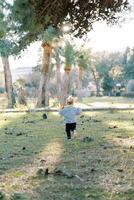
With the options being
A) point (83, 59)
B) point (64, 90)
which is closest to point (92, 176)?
point (64, 90)


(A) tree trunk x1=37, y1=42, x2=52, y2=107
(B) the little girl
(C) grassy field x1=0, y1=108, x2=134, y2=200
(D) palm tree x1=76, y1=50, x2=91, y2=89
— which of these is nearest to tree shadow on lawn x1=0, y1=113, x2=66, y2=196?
(C) grassy field x1=0, y1=108, x2=134, y2=200

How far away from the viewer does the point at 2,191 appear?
24.9 ft

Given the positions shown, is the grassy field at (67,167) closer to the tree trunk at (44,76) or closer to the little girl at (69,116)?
the little girl at (69,116)

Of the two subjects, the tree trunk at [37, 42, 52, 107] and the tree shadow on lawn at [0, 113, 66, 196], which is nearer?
the tree shadow on lawn at [0, 113, 66, 196]

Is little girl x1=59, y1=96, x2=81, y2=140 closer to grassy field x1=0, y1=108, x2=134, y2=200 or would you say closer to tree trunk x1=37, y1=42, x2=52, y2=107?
grassy field x1=0, y1=108, x2=134, y2=200

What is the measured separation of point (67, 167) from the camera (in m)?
9.67

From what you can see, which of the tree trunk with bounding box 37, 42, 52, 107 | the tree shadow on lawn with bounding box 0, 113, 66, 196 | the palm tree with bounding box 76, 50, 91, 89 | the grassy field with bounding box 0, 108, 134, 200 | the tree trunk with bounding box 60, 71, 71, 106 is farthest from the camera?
the palm tree with bounding box 76, 50, 91, 89

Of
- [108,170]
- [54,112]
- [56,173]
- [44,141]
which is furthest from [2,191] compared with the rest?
[54,112]

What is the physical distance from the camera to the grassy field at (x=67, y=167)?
24.6 feet

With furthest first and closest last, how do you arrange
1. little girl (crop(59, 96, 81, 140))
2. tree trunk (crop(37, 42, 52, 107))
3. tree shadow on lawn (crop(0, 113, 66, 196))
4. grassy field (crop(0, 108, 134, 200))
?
tree trunk (crop(37, 42, 52, 107))
little girl (crop(59, 96, 81, 140))
tree shadow on lawn (crop(0, 113, 66, 196))
grassy field (crop(0, 108, 134, 200))

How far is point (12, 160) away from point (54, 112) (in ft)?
62.5

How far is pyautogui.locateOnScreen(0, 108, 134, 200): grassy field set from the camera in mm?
7504

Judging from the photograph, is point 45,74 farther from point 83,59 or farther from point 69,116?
point 69,116

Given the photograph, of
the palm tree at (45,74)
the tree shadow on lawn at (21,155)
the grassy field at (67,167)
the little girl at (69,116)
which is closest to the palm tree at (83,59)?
the palm tree at (45,74)
